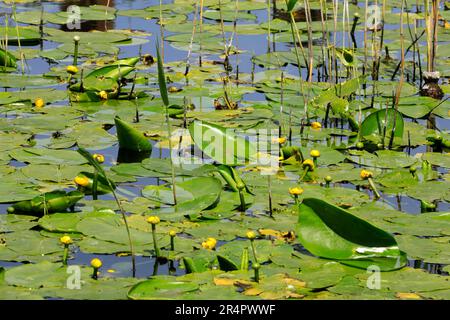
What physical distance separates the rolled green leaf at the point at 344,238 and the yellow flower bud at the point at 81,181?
102 cm

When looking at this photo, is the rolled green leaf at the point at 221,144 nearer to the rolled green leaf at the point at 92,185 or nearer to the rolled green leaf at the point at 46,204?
the rolled green leaf at the point at 92,185

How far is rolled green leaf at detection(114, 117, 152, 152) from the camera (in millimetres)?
4797

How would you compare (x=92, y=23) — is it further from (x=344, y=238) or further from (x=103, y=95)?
(x=344, y=238)

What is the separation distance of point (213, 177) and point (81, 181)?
0.56 meters

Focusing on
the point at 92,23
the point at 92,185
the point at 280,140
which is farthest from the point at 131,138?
the point at 92,23

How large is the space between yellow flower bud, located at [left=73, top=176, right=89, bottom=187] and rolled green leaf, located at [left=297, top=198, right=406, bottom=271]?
1016 mm

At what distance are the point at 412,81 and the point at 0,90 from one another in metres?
2.45

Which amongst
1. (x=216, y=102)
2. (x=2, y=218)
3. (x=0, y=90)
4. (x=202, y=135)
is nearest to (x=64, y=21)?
(x=0, y=90)

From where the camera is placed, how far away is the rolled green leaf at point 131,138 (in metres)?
4.80

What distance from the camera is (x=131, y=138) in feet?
15.8

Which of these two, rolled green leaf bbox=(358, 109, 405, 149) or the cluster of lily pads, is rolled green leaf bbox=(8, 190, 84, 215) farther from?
rolled green leaf bbox=(358, 109, 405, 149)

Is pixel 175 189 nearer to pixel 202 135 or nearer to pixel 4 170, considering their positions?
pixel 202 135
